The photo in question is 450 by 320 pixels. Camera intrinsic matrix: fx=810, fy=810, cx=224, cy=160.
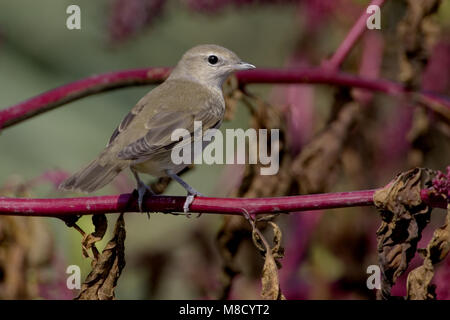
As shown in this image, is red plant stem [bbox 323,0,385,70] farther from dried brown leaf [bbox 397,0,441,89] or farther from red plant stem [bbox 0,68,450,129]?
dried brown leaf [bbox 397,0,441,89]

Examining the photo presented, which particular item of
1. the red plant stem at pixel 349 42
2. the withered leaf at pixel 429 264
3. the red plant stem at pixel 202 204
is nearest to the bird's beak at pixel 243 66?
the red plant stem at pixel 349 42

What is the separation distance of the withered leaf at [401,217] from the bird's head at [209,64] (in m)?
1.33

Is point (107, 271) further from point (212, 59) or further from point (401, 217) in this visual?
point (212, 59)

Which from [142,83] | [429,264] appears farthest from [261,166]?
[429,264]

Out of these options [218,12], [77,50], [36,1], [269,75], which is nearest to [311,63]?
[218,12]

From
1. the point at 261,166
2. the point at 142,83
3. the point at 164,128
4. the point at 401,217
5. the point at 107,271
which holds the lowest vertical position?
the point at 107,271

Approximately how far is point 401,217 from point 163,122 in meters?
1.04

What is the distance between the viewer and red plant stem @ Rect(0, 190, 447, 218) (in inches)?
65.4

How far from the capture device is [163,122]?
2.50m

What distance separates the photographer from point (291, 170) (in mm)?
2549

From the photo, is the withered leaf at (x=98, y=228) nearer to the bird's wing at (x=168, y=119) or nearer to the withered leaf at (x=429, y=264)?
the bird's wing at (x=168, y=119)

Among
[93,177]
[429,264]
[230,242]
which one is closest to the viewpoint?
[429,264]

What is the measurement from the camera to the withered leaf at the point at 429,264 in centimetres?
163
